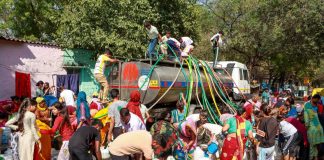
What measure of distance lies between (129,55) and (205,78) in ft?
18.5

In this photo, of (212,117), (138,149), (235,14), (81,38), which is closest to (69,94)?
(212,117)

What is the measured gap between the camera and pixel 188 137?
23.0 ft

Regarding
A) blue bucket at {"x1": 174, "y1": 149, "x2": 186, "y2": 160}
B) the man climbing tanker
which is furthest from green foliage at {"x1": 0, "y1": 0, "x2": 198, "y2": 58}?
blue bucket at {"x1": 174, "y1": 149, "x2": 186, "y2": 160}

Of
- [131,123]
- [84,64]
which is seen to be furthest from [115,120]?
[84,64]

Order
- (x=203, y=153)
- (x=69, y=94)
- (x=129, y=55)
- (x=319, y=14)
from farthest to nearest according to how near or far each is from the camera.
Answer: (x=319, y=14), (x=129, y=55), (x=69, y=94), (x=203, y=153)

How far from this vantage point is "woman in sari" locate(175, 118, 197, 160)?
6.89 meters

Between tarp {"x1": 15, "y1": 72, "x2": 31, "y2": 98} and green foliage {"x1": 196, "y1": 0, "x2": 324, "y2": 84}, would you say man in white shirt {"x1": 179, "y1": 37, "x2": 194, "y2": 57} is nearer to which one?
tarp {"x1": 15, "y1": 72, "x2": 31, "y2": 98}

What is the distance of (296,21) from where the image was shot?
75.9 feet

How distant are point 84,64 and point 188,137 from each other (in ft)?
47.3

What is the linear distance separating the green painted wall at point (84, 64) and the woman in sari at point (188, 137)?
44.6 ft

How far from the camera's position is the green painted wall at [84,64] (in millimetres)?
19906

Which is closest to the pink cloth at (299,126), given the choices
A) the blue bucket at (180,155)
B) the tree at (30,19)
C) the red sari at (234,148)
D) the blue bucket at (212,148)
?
the red sari at (234,148)

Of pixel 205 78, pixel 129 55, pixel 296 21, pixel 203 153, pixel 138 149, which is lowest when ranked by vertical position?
pixel 203 153

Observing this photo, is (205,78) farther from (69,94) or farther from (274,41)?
(274,41)
